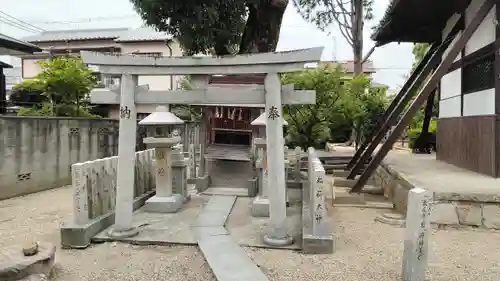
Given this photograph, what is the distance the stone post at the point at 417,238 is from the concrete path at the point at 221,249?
1.57m

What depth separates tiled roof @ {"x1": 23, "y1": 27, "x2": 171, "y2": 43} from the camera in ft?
86.7

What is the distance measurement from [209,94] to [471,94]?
731cm

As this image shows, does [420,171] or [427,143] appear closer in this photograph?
[420,171]

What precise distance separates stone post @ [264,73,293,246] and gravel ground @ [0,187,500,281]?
350 millimetres

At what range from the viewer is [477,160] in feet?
28.8

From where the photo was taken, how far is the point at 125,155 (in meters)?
5.89

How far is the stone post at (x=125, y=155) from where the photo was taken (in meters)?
5.83

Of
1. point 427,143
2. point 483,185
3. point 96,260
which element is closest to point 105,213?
point 96,260

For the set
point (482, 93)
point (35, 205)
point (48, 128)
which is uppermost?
point (482, 93)

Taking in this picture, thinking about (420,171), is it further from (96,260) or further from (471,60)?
(96,260)

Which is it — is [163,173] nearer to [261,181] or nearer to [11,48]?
[261,181]

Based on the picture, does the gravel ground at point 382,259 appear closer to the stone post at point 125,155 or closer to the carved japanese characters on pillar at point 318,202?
the carved japanese characters on pillar at point 318,202

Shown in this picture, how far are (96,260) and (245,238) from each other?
6.83 ft

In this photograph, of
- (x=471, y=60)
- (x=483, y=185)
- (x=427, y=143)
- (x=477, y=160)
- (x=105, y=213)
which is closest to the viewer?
(x=105, y=213)
